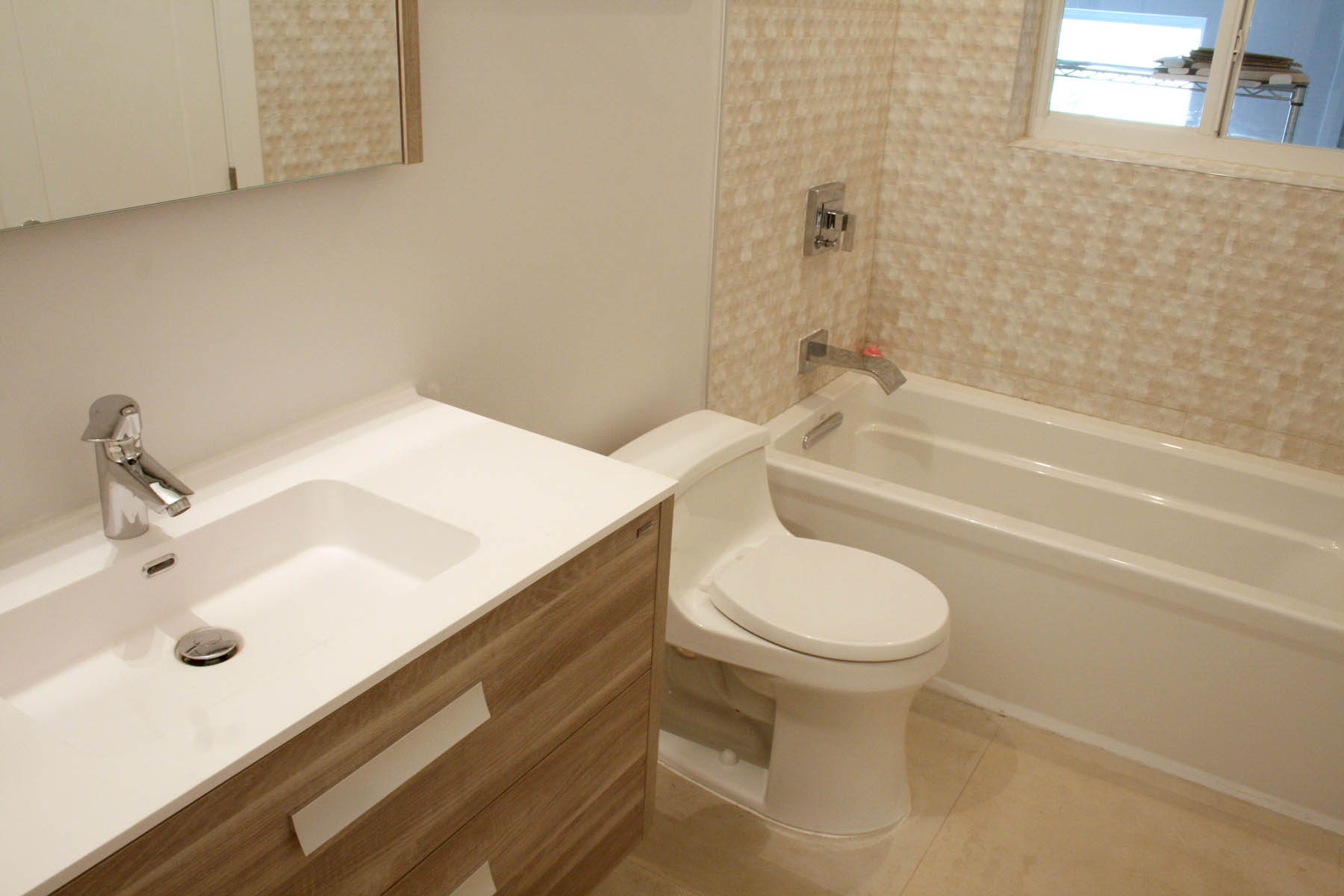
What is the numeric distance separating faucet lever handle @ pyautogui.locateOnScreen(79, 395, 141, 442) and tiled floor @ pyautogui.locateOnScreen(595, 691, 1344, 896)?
1171 millimetres

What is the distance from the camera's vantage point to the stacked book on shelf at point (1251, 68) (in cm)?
249

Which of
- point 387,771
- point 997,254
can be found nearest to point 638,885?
point 387,771

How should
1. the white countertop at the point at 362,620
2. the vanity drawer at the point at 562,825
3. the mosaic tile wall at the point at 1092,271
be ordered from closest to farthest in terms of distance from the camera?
the white countertop at the point at 362,620
the vanity drawer at the point at 562,825
the mosaic tile wall at the point at 1092,271

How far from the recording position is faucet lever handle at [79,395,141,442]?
1.14m

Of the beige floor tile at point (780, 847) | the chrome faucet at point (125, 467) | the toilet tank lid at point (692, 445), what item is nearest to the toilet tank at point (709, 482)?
the toilet tank lid at point (692, 445)

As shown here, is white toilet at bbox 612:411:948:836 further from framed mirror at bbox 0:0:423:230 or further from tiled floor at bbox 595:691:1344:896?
framed mirror at bbox 0:0:423:230

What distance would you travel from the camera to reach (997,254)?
2791 mm

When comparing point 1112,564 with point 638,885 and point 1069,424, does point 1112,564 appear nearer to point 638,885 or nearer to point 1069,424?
point 1069,424

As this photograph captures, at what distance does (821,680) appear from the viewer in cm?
184

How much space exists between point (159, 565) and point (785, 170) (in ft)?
5.25

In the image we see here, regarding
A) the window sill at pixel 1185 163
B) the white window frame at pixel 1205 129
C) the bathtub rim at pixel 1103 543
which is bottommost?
the bathtub rim at pixel 1103 543

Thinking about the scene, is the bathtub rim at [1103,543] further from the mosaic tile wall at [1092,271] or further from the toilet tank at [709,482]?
the toilet tank at [709,482]

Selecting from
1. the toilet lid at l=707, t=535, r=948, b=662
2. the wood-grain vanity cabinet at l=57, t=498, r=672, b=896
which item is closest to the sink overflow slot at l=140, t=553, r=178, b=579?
the wood-grain vanity cabinet at l=57, t=498, r=672, b=896

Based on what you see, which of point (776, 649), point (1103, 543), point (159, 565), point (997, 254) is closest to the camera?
point (159, 565)
